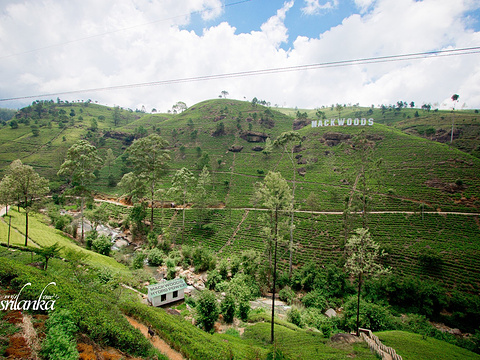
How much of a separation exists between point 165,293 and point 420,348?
19.8 metres

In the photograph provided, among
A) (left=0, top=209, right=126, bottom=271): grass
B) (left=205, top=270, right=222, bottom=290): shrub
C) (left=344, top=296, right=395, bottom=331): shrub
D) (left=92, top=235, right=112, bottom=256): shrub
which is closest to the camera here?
(left=344, top=296, right=395, bottom=331): shrub

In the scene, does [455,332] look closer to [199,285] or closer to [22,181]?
[199,285]

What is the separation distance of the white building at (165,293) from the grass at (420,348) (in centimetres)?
1692

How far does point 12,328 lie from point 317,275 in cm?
2577

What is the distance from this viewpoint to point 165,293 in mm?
19000

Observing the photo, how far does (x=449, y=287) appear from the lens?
74.4 feet

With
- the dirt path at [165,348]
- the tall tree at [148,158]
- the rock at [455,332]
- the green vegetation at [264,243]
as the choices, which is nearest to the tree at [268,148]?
the green vegetation at [264,243]

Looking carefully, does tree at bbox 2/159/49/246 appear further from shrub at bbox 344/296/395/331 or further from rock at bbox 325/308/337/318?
shrub at bbox 344/296/395/331

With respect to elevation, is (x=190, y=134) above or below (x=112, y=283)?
above

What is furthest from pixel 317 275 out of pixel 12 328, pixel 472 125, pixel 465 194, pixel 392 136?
pixel 472 125

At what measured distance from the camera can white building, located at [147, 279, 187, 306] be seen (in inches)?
730

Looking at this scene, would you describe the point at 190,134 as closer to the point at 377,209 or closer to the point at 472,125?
the point at 377,209

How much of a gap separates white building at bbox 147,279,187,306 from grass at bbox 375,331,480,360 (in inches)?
666

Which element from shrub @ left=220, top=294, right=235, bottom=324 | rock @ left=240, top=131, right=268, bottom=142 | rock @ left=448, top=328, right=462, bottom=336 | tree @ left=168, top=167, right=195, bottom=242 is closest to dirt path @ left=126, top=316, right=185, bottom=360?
shrub @ left=220, top=294, right=235, bottom=324
